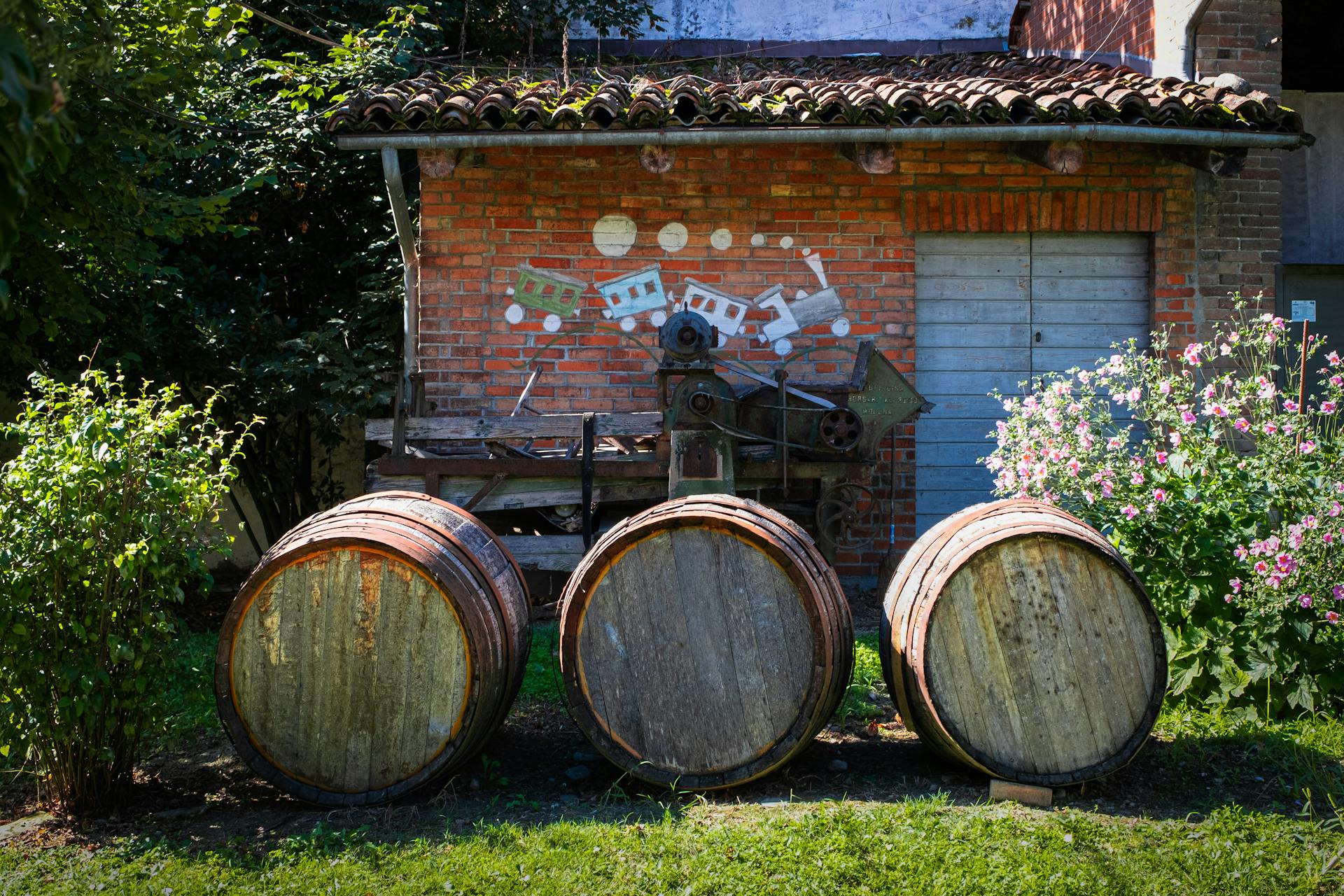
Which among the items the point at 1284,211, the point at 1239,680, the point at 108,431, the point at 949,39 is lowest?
the point at 1239,680

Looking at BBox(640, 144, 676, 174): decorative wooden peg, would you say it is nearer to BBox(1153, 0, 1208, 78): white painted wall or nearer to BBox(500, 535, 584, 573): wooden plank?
BBox(500, 535, 584, 573): wooden plank

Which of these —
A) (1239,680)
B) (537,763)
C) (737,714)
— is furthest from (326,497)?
(1239,680)

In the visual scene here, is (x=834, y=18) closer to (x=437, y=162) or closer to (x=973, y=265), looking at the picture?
(x=973, y=265)

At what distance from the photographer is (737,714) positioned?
12.9 feet

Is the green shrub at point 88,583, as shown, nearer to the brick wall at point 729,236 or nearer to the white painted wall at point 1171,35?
the brick wall at point 729,236

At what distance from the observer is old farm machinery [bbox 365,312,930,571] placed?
625 cm

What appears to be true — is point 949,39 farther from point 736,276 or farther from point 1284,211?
point 736,276

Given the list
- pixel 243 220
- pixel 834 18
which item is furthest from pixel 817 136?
pixel 834 18

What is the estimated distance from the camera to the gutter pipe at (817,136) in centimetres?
662

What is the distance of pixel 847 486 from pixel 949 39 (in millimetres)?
7048

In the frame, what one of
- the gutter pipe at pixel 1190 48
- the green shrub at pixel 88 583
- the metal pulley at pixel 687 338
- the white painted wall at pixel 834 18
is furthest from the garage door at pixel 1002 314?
the white painted wall at pixel 834 18

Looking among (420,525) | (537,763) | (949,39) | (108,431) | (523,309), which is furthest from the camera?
(949,39)

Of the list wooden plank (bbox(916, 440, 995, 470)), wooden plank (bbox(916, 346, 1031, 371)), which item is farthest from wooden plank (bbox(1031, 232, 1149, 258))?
wooden plank (bbox(916, 440, 995, 470))

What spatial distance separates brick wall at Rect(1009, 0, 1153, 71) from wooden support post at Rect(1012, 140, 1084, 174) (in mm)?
1780
